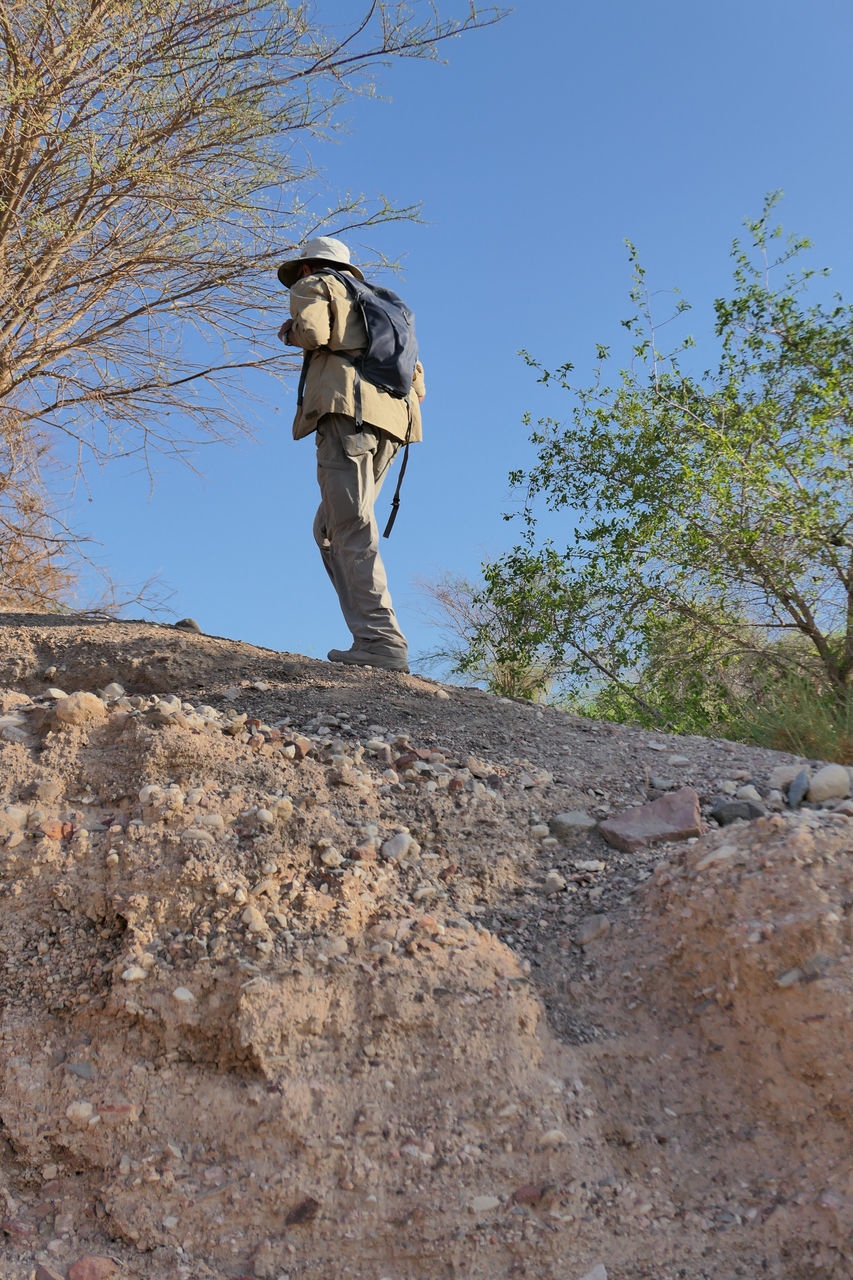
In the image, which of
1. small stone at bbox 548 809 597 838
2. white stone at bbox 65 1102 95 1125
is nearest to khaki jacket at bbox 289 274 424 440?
small stone at bbox 548 809 597 838

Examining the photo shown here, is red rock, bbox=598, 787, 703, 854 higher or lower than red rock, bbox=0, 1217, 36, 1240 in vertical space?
higher

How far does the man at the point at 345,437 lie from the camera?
15.8 feet

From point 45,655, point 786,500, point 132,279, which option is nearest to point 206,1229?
point 45,655

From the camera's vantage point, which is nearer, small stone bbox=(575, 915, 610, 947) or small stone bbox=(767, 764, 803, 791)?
small stone bbox=(575, 915, 610, 947)

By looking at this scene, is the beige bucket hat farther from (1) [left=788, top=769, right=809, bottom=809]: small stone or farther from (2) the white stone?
(2) the white stone

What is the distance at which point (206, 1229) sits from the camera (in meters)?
2.09

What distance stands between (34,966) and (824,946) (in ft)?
6.87

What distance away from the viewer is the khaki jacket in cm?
468

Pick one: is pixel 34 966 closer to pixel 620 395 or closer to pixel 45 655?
pixel 45 655

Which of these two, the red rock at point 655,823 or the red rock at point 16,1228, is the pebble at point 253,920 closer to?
the red rock at point 16,1228

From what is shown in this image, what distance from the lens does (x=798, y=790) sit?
3562mm

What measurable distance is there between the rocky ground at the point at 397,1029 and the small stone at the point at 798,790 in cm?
48

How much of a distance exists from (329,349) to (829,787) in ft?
10.5

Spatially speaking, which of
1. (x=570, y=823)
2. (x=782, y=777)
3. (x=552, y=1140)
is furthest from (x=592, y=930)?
(x=782, y=777)
